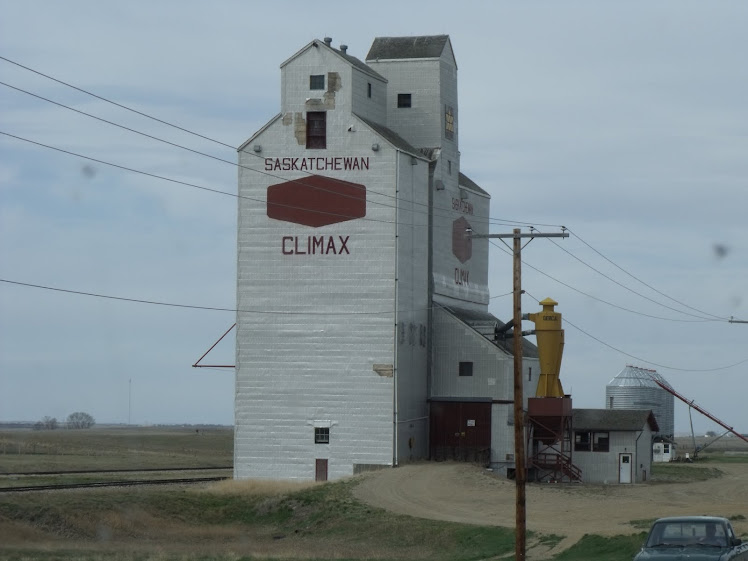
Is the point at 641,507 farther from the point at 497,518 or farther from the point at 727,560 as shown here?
the point at 727,560

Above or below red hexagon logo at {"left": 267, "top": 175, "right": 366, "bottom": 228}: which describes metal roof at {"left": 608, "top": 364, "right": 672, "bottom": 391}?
below

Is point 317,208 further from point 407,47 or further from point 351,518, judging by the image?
point 351,518

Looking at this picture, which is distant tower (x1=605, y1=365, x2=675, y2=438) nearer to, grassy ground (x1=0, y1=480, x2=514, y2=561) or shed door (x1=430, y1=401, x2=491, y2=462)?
shed door (x1=430, y1=401, x2=491, y2=462)

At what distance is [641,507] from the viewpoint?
50.3 meters

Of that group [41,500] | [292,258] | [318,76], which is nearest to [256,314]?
[292,258]

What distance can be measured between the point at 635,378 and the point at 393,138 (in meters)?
57.9

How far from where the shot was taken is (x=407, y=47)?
237 feet

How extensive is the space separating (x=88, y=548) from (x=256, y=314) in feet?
67.5

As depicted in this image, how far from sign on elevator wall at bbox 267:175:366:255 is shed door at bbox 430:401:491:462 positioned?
1054 cm

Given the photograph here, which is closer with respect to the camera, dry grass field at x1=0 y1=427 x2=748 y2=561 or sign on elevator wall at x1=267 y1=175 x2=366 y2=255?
dry grass field at x1=0 y1=427 x2=748 y2=561

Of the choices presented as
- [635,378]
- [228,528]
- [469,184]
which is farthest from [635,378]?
[228,528]

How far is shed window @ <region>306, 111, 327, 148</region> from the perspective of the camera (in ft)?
208

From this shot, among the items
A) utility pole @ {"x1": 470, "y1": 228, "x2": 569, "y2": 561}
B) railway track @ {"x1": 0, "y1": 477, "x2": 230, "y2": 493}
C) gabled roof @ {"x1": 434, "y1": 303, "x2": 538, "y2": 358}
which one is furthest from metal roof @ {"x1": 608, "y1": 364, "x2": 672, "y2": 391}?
utility pole @ {"x1": 470, "y1": 228, "x2": 569, "y2": 561}

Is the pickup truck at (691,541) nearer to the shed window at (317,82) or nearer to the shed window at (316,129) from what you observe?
the shed window at (316,129)
